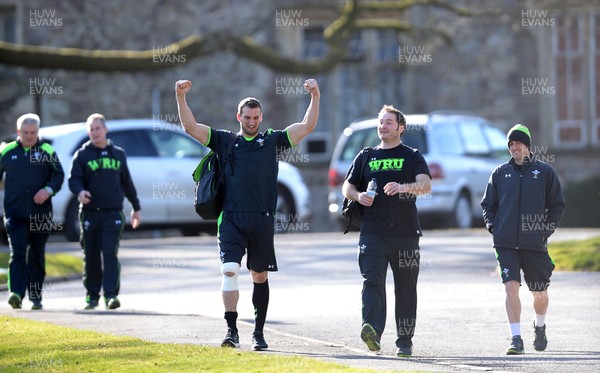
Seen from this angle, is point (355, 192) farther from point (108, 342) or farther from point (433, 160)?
point (433, 160)

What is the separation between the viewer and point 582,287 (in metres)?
14.3

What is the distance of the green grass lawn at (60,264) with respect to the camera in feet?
56.0

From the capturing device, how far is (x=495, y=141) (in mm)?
24531

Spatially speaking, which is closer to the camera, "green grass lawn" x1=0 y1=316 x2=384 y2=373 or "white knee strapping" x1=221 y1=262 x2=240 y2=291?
"green grass lawn" x1=0 y1=316 x2=384 y2=373

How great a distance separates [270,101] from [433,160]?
33.0ft

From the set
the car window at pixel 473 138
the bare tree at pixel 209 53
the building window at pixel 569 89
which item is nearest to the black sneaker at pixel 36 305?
the bare tree at pixel 209 53

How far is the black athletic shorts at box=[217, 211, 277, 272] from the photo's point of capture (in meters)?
9.99

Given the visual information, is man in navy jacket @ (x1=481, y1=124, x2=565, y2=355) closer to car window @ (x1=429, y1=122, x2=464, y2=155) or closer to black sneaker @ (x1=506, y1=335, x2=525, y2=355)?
black sneaker @ (x1=506, y1=335, x2=525, y2=355)

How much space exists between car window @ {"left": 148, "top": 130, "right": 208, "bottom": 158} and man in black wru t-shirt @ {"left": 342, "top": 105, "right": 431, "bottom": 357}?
12172mm

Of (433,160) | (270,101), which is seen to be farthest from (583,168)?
(433,160)

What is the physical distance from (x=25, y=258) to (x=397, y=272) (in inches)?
197

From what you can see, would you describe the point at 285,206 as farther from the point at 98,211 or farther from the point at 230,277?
the point at 230,277

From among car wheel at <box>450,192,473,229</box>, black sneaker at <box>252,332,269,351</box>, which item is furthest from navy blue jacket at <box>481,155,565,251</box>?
car wheel at <box>450,192,473,229</box>

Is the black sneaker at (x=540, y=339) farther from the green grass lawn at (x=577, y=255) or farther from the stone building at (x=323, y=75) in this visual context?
the stone building at (x=323, y=75)
